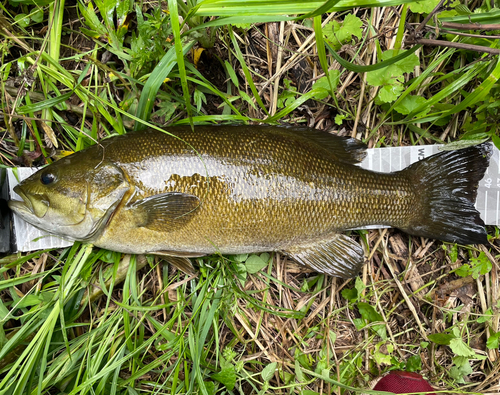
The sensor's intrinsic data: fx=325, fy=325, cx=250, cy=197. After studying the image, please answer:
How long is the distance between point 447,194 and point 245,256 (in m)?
1.63

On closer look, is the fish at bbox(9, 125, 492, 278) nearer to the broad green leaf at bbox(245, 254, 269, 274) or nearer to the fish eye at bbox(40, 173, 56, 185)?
the fish eye at bbox(40, 173, 56, 185)

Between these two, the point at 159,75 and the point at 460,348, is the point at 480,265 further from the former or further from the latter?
the point at 159,75

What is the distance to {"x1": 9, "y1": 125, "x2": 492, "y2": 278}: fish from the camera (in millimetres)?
2189

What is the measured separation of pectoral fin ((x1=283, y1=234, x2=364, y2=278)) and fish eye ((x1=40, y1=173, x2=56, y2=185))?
67.2 inches

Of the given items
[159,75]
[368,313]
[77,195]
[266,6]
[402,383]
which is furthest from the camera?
[368,313]

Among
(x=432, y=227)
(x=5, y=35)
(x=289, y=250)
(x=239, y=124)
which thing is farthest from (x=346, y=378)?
(x=5, y=35)

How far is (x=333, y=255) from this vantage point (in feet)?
8.21

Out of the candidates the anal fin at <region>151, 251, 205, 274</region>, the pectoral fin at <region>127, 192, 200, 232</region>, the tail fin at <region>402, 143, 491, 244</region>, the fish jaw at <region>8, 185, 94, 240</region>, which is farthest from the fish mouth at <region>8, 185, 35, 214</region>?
the tail fin at <region>402, 143, 491, 244</region>

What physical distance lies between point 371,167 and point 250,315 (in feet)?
5.05

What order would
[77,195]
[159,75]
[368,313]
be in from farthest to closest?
[368,313] < [159,75] < [77,195]

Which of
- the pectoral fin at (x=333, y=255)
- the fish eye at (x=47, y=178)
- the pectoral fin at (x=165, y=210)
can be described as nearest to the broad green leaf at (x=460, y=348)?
the pectoral fin at (x=333, y=255)

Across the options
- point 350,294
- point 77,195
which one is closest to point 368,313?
point 350,294

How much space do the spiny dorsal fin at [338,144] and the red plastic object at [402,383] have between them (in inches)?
65.9

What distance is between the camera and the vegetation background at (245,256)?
2357 mm
